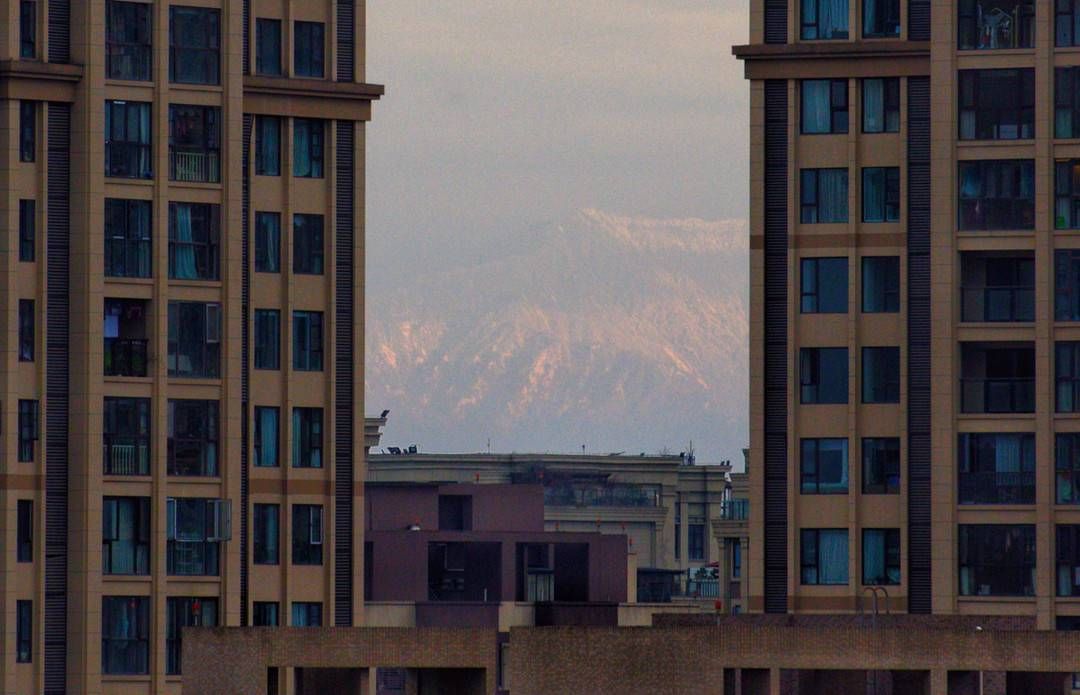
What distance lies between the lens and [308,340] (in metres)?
120

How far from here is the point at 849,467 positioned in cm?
11162

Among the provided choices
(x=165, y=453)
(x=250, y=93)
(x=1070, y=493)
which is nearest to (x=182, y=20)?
(x=250, y=93)

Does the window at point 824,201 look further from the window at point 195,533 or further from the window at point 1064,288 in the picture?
the window at point 195,533

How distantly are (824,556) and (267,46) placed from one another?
27.4m

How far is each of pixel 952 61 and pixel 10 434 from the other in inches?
1310

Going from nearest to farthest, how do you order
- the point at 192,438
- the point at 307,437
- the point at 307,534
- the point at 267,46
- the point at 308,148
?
the point at 192,438 < the point at 307,534 < the point at 307,437 < the point at 267,46 < the point at 308,148

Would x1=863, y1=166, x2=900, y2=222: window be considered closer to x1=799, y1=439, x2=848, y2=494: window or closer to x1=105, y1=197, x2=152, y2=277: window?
x1=799, y1=439, x2=848, y2=494: window

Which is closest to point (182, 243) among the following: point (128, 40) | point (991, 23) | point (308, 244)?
point (128, 40)

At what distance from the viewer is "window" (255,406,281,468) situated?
118 metres

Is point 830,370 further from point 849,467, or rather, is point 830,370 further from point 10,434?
point 10,434

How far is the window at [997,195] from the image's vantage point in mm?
108750

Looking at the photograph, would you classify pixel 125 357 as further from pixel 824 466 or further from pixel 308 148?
pixel 824 466

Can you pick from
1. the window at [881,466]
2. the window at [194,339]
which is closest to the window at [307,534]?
the window at [194,339]

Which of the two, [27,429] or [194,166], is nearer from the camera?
[27,429]
